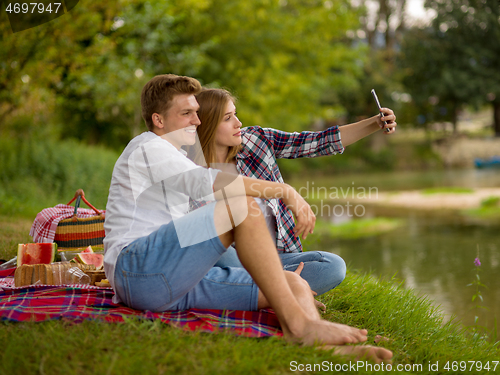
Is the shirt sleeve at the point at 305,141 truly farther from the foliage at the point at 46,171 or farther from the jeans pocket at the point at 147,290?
the foliage at the point at 46,171

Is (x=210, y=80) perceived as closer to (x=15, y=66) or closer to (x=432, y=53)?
(x=15, y=66)

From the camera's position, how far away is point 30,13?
691 cm

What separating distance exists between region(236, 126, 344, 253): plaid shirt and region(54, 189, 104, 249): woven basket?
1244mm

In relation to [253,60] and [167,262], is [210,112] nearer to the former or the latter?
[167,262]

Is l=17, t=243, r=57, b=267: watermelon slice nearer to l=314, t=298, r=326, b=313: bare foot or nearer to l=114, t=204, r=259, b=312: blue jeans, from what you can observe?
l=114, t=204, r=259, b=312: blue jeans

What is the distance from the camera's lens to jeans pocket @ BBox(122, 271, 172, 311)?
6.37ft

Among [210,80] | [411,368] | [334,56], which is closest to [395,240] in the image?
[411,368]

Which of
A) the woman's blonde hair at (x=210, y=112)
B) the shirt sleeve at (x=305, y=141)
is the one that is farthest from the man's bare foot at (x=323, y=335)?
the shirt sleeve at (x=305, y=141)

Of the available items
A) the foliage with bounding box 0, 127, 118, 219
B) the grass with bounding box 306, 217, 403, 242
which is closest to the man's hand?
the foliage with bounding box 0, 127, 118, 219

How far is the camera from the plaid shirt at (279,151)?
2.68 meters

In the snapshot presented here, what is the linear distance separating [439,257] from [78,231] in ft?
15.0

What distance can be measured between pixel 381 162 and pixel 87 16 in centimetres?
1586

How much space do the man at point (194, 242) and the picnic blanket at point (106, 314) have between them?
0.05m

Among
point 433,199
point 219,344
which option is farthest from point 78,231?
point 433,199
